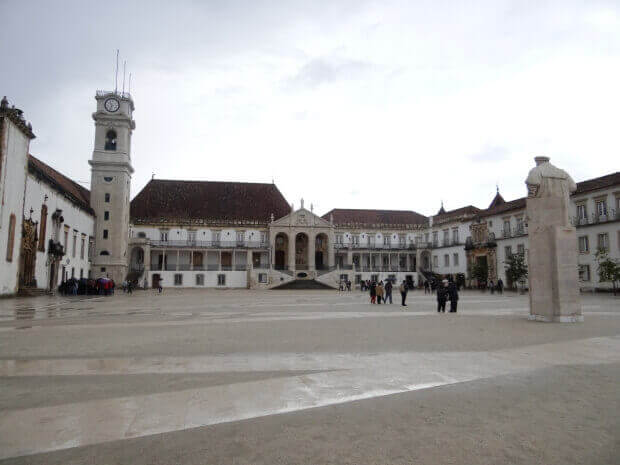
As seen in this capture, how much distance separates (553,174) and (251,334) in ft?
32.4

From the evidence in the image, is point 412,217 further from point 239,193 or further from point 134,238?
point 134,238

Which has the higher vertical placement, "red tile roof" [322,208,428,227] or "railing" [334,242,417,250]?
"red tile roof" [322,208,428,227]

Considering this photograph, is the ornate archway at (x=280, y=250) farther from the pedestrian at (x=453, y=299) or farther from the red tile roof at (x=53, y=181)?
the pedestrian at (x=453, y=299)

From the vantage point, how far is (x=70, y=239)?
36.4 metres

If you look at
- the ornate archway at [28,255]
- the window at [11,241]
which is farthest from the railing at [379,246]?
the window at [11,241]

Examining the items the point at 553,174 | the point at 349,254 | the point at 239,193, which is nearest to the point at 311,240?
the point at 349,254

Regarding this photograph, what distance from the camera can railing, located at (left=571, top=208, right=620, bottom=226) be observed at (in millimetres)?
33569

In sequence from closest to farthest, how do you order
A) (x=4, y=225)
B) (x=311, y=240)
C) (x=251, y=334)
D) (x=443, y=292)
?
(x=251, y=334), (x=443, y=292), (x=4, y=225), (x=311, y=240)

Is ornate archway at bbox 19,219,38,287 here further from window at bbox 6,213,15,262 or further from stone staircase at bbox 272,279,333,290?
stone staircase at bbox 272,279,333,290

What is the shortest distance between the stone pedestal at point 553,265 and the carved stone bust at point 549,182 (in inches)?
7.5

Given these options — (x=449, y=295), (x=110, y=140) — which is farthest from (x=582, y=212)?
(x=110, y=140)

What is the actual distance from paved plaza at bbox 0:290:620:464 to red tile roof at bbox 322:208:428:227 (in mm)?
53465

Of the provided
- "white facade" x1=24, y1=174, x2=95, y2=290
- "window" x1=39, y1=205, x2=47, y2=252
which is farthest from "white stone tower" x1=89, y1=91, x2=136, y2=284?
"window" x1=39, y1=205, x2=47, y2=252

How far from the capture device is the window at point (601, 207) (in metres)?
34.7
